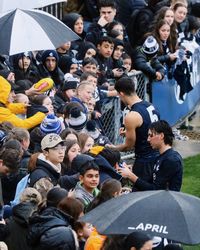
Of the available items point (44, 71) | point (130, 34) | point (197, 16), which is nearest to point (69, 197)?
point (44, 71)

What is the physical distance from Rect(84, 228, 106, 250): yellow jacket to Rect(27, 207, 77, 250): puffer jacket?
16 centimetres

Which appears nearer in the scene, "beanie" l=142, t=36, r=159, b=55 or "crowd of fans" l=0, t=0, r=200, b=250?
"crowd of fans" l=0, t=0, r=200, b=250

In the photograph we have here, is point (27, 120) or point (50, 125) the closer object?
point (50, 125)

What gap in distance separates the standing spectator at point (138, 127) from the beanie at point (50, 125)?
2.79 feet

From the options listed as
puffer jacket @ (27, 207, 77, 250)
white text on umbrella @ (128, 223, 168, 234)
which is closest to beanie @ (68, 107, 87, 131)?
puffer jacket @ (27, 207, 77, 250)

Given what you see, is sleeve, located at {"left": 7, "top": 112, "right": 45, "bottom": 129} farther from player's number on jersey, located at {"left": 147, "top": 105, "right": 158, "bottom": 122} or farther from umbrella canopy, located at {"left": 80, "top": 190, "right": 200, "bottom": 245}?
umbrella canopy, located at {"left": 80, "top": 190, "right": 200, "bottom": 245}

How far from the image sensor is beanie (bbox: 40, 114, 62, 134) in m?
12.6

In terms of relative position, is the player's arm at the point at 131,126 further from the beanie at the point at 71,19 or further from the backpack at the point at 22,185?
the beanie at the point at 71,19

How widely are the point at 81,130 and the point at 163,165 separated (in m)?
1.78

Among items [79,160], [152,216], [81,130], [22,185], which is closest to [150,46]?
[81,130]

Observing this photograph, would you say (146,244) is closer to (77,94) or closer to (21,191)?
(21,191)

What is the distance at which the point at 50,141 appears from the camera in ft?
38.5

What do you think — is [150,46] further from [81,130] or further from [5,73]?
[81,130]

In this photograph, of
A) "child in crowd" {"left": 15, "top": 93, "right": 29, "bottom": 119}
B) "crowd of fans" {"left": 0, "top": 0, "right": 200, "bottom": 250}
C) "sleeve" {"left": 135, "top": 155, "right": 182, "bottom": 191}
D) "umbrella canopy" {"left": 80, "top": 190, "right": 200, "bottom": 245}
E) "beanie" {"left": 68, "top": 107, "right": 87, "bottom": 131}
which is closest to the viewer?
"umbrella canopy" {"left": 80, "top": 190, "right": 200, "bottom": 245}
